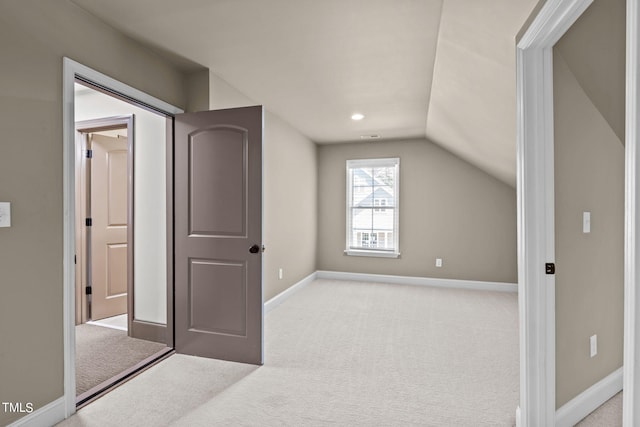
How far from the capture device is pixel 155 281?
3.02 m

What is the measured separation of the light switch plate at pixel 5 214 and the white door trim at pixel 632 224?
247cm

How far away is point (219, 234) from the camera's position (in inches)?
→ 103

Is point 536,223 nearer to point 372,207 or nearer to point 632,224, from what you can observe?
point 632,224

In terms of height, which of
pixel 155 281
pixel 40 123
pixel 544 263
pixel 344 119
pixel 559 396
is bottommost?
pixel 559 396

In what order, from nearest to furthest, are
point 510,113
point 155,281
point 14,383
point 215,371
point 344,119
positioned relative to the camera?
point 14,383 → point 215,371 → point 510,113 → point 155,281 → point 344,119

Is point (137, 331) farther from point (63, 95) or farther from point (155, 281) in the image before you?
point (63, 95)

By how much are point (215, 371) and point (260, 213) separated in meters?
1.24

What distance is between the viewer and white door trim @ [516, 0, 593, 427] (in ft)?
5.30

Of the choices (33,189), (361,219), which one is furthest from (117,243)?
(361,219)

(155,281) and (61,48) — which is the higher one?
(61,48)

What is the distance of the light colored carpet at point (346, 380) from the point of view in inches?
74.3

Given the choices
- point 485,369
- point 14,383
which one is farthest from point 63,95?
point 485,369

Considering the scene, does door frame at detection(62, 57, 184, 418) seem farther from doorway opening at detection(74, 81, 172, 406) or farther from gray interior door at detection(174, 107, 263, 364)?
gray interior door at detection(174, 107, 263, 364)

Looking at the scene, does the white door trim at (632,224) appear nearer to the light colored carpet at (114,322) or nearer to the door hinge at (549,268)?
the door hinge at (549,268)
